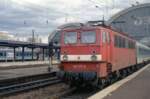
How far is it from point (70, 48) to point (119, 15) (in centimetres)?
13529

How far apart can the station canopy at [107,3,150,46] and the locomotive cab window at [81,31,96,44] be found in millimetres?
123028

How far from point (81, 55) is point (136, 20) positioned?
13328 centimetres

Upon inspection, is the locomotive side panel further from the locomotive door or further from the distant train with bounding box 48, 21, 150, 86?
the locomotive door

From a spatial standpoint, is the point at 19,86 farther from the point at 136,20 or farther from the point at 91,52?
the point at 136,20

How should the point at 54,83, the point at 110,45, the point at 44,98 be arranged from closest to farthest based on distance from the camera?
1. the point at 44,98
2. the point at 110,45
3. the point at 54,83

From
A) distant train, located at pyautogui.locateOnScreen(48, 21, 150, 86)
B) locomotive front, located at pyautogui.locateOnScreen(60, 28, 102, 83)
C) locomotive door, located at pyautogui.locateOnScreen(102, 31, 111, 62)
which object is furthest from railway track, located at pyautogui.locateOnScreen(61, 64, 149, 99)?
locomotive door, located at pyautogui.locateOnScreen(102, 31, 111, 62)

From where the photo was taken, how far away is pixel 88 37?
1956cm

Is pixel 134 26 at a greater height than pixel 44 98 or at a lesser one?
greater

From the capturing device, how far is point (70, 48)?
64.5ft

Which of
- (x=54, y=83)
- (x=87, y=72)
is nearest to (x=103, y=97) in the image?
(x=87, y=72)

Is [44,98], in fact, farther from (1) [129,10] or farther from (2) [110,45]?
(1) [129,10]

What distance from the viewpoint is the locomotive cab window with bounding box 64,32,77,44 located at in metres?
19.9

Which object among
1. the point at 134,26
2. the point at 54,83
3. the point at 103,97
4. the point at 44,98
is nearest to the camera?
the point at 103,97

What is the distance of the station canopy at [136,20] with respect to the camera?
5714 inches
